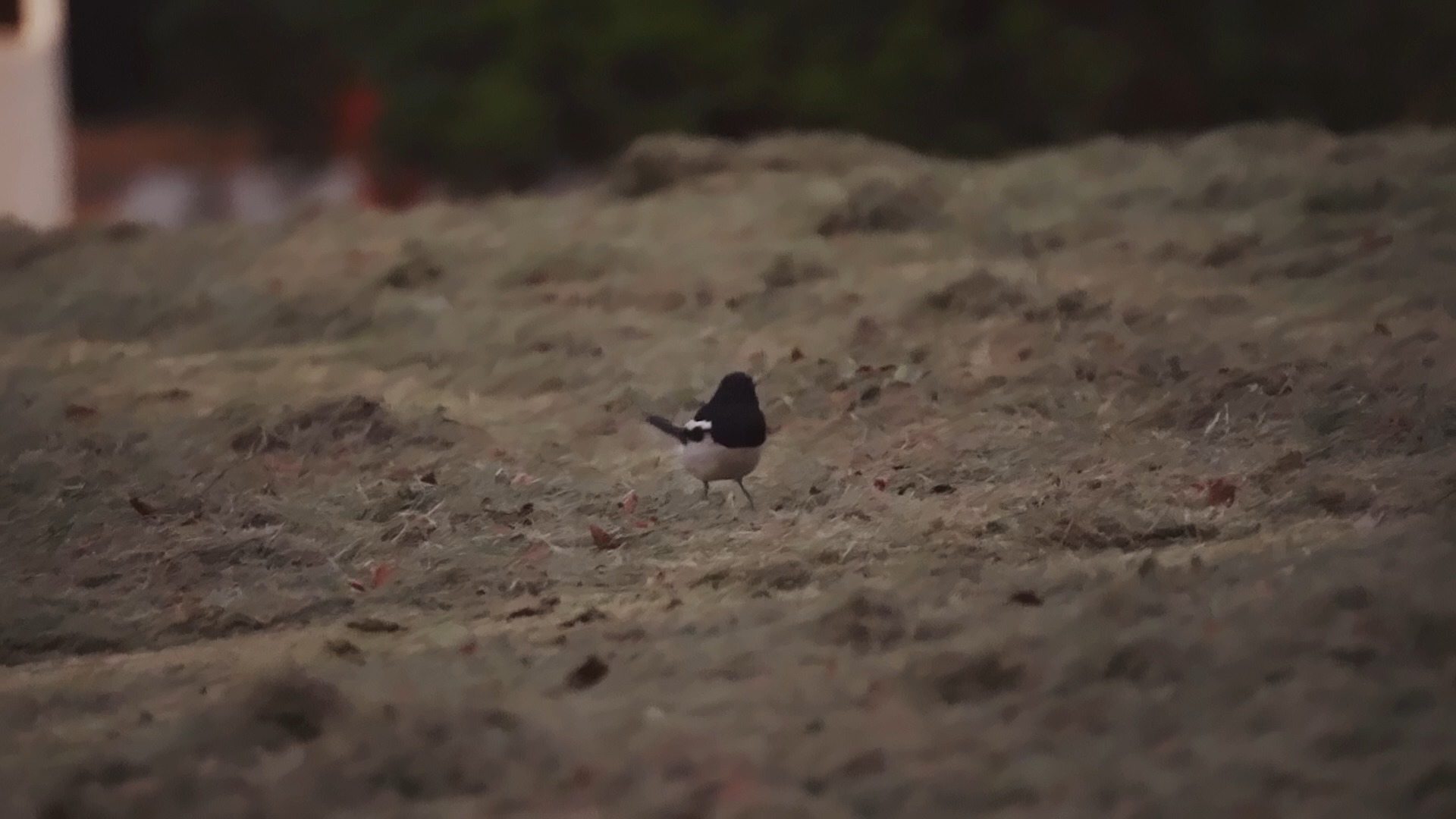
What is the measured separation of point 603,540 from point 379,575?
33 centimetres

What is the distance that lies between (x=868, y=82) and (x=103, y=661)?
16.0 ft

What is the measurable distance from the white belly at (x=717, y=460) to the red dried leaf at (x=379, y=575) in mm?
483

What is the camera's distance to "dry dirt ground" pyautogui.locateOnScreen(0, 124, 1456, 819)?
1.23 meters

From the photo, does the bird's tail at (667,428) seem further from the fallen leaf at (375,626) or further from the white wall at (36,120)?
the white wall at (36,120)

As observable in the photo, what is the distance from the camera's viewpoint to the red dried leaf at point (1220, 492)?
6.61 ft

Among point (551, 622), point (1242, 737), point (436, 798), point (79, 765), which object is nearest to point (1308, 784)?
point (1242, 737)

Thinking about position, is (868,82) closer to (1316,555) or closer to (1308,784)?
(1316,555)

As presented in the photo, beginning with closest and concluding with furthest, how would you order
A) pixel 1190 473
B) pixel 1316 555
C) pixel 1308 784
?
pixel 1308 784
pixel 1316 555
pixel 1190 473

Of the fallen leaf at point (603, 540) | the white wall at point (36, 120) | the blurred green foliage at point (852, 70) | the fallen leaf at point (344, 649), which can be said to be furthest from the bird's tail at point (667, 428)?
the blurred green foliage at point (852, 70)

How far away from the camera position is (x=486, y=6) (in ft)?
19.8

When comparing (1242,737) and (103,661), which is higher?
(1242,737)

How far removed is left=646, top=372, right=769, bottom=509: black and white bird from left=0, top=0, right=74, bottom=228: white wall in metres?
3.86

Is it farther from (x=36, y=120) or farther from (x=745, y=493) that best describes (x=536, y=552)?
(x=36, y=120)

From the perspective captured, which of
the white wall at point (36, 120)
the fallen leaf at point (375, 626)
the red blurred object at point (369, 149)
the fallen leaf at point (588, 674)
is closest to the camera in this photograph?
the fallen leaf at point (588, 674)
